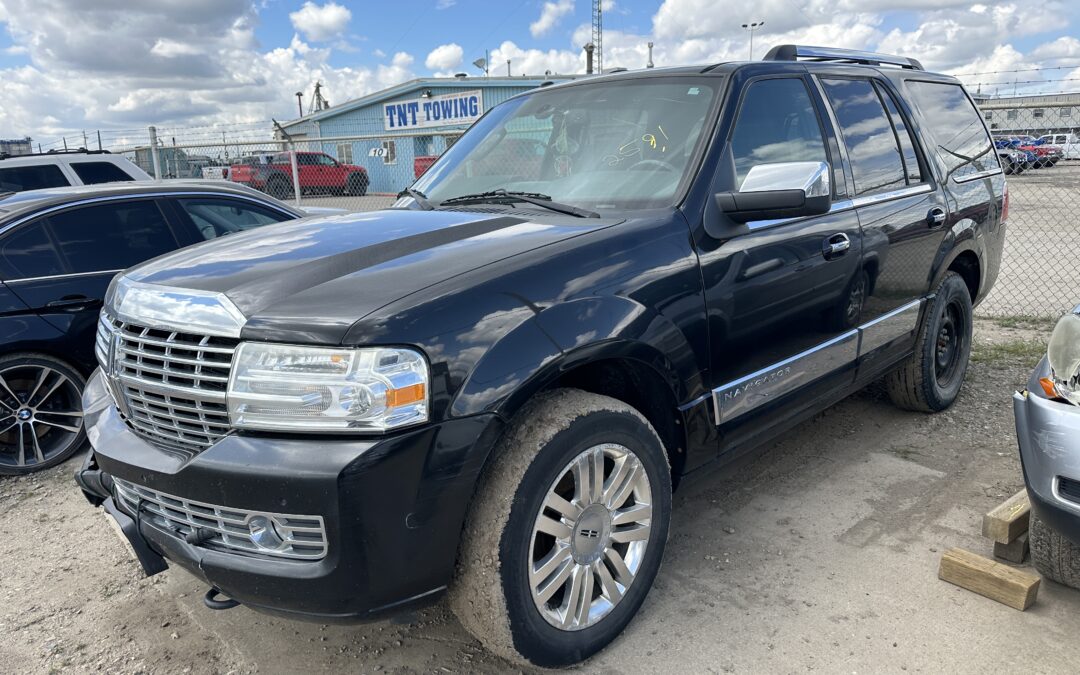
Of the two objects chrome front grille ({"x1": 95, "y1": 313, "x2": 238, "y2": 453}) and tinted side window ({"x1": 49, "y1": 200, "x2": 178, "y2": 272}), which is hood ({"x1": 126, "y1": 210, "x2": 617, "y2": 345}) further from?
tinted side window ({"x1": 49, "y1": 200, "x2": 178, "y2": 272})

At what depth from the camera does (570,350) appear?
91.9 inches

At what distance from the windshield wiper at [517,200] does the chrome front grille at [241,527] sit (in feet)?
4.89

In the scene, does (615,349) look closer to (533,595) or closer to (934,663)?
(533,595)

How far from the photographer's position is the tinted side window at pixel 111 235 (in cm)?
459

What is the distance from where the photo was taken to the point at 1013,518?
3078mm

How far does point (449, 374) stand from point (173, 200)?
376cm

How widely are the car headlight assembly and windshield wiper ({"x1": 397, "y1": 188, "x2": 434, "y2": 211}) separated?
95.1 inches

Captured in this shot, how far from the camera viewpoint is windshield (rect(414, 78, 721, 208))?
9.93 ft

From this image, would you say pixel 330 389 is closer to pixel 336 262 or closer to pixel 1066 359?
pixel 336 262

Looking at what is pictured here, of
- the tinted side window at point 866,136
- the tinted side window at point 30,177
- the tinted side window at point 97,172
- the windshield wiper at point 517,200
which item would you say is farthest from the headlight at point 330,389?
the tinted side window at point 97,172

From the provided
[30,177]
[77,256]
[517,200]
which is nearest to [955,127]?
[517,200]

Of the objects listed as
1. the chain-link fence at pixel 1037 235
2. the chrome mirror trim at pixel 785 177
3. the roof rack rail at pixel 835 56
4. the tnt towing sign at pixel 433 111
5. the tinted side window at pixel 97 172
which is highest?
the tnt towing sign at pixel 433 111

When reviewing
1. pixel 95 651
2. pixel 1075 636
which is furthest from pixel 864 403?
pixel 95 651

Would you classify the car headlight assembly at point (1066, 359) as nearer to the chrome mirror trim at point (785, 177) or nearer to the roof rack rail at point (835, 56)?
the chrome mirror trim at point (785, 177)
